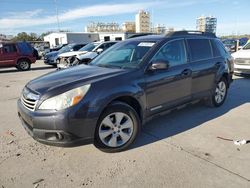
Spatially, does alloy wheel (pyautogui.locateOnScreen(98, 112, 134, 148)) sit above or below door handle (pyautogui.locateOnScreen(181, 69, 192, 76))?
below

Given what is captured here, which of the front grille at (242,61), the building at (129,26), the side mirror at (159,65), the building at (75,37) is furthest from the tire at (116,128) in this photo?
the building at (129,26)

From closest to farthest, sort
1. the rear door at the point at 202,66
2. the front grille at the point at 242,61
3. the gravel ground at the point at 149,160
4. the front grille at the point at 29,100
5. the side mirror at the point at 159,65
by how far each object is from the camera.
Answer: the gravel ground at the point at 149,160
the front grille at the point at 29,100
the side mirror at the point at 159,65
the rear door at the point at 202,66
the front grille at the point at 242,61

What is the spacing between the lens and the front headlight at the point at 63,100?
287 cm

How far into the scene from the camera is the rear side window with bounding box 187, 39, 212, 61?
454 centimetres

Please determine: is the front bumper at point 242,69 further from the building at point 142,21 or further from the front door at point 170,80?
the building at point 142,21

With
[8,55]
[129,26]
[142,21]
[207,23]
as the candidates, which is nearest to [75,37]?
[8,55]

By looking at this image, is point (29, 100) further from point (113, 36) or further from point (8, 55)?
point (113, 36)

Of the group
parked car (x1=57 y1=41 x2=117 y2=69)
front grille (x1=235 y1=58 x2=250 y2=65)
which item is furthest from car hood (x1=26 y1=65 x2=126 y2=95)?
parked car (x1=57 y1=41 x2=117 y2=69)

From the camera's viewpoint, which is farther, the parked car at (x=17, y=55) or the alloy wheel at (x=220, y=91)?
the parked car at (x=17, y=55)

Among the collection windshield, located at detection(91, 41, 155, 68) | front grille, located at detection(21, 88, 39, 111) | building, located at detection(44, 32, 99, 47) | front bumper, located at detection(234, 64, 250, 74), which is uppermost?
building, located at detection(44, 32, 99, 47)

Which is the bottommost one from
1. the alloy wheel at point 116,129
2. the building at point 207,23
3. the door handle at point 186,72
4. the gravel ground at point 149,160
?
the gravel ground at point 149,160

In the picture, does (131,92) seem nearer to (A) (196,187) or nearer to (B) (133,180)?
(B) (133,180)

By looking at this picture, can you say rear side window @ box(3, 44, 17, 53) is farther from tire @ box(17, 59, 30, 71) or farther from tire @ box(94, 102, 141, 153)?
tire @ box(94, 102, 141, 153)

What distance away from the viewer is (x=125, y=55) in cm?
420
